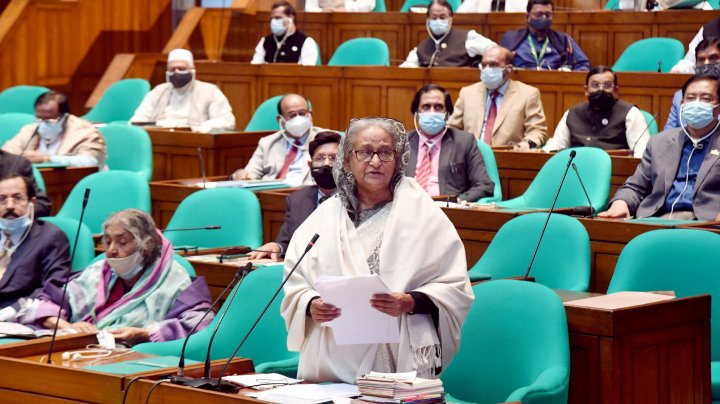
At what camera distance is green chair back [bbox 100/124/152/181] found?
7.60m

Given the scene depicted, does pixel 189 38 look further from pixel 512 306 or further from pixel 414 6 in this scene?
pixel 512 306

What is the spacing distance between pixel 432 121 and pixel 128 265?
225cm

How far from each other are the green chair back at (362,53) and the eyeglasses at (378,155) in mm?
5747

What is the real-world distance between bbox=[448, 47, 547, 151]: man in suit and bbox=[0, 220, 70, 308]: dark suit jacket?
3.15m

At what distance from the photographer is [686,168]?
5.31 meters

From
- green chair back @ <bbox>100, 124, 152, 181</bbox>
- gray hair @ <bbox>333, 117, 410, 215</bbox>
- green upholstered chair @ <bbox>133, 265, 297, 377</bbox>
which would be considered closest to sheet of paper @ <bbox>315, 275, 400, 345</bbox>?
gray hair @ <bbox>333, 117, 410, 215</bbox>

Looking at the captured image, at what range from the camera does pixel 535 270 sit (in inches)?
179

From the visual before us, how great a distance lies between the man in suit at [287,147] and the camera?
22.8 ft

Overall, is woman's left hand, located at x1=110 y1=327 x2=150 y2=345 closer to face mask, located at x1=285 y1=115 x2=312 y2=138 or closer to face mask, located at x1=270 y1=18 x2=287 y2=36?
face mask, located at x1=285 y1=115 x2=312 y2=138

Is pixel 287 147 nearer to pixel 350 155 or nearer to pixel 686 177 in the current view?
pixel 686 177

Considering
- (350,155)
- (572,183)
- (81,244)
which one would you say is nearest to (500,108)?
(572,183)

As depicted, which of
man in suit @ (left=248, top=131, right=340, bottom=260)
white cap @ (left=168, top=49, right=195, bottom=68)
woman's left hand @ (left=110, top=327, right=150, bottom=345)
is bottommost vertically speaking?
woman's left hand @ (left=110, top=327, right=150, bottom=345)

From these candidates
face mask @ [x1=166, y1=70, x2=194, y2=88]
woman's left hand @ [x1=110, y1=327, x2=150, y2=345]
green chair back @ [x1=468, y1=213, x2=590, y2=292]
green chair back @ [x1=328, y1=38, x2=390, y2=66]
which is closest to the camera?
woman's left hand @ [x1=110, y1=327, x2=150, y2=345]

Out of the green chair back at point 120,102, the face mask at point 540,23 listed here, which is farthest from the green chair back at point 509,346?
the green chair back at point 120,102
